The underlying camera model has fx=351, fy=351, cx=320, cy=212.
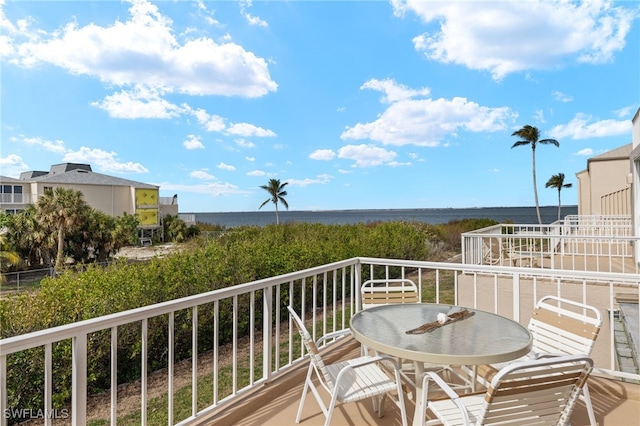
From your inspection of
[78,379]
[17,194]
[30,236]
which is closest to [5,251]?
[30,236]

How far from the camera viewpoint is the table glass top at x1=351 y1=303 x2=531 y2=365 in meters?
1.84

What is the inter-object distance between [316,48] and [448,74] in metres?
5.57

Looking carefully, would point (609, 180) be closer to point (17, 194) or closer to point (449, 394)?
point (449, 394)

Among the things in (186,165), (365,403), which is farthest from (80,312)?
(186,165)

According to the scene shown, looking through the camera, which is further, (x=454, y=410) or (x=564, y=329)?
(x=564, y=329)

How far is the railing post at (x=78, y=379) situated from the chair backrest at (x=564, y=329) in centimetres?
274

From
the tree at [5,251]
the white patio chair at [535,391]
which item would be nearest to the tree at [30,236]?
the tree at [5,251]

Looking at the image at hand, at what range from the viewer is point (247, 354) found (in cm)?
537

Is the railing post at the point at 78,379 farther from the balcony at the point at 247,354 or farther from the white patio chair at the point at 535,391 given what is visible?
the white patio chair at the point at 535,391

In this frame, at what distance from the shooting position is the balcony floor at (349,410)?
253 centimetres

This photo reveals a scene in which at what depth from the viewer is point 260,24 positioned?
26.2ft

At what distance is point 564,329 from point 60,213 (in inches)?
812

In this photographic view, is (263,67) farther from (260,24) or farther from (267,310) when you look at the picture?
(267,310)

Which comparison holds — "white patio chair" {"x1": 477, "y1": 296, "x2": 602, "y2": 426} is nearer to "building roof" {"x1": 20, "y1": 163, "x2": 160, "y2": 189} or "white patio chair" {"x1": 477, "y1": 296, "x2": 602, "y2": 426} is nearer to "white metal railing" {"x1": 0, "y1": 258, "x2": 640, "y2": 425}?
"white metal railing" {"x1": 0, "y1": 258, "x2": 640, "y2": 425}
